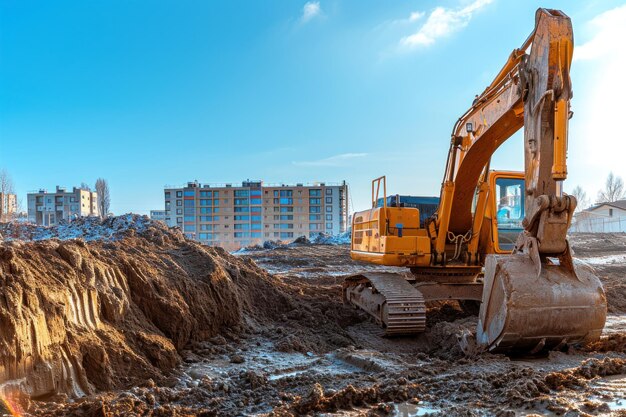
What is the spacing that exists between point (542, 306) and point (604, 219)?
6372 centimetres

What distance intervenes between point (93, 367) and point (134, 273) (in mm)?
1875

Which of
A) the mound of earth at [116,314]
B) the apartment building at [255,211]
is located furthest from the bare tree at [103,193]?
the mound of earth at [116,314]

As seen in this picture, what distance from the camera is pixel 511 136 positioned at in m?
6.91

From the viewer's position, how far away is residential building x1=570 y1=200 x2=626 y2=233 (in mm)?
56281

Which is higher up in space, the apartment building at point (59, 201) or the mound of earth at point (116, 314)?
the apartment building at point (59, 201)

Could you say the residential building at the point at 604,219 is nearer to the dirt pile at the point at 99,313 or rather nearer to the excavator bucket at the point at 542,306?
the excavator bucket at the point at 542,306

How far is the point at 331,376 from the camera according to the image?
493 cm

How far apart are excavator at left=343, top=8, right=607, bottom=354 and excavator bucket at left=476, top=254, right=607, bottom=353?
0.01 metres

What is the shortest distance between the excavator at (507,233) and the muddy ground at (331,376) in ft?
1.39

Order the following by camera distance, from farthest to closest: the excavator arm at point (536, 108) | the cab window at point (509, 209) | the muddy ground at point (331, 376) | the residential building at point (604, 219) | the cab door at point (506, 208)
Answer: the residential building at point (604, 219) → the cab window at point (509, 209) → the cab door at point (506, 208) → the excavator arm at point (536, 108) → the muddy ground at point (331, 376)

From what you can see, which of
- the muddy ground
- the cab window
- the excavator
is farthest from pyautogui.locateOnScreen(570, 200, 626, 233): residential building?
the muddy ground

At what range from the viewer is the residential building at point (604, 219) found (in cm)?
5628

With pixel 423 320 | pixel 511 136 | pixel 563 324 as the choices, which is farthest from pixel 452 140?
pixel 563 324

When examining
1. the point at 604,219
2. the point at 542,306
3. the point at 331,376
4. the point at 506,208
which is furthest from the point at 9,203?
the point at 604,219
